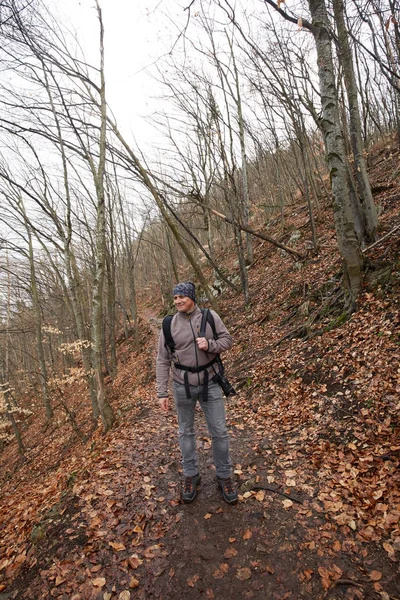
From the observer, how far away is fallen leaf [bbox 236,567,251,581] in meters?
2.51

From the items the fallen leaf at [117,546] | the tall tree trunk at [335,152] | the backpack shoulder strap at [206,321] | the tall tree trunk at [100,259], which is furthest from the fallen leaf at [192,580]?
the tall tree trunk at [100,259]

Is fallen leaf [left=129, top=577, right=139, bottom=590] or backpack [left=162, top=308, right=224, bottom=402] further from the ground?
backpack [left=162, top=308, right=224, bottom=402]

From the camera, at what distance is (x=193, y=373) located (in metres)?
3.18

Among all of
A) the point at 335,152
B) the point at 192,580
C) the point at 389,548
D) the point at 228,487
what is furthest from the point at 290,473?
the point at 335,152

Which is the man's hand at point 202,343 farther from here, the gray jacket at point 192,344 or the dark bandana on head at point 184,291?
the dark bandana on head at point 184,291

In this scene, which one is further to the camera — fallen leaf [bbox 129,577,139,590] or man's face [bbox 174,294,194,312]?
man's face [bbox 174,294,194,312]

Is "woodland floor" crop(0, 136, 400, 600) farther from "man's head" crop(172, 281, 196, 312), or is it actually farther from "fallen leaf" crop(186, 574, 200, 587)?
"man's head" crop(172, 281, 196, 312)

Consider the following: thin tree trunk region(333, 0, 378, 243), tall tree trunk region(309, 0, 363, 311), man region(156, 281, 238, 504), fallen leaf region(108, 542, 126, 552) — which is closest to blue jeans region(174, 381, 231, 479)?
man region(156, 281, 238, 504)

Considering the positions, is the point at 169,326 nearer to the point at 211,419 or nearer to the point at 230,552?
the point at 211,419

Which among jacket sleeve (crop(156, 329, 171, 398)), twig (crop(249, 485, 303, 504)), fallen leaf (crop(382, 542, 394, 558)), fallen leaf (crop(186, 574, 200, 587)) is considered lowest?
fallen leaf (crop(382, 542, 394, 558))

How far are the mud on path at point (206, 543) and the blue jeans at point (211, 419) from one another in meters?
0.52

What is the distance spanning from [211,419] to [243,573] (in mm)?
1279

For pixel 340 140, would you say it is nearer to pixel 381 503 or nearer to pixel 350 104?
pixel 350 104

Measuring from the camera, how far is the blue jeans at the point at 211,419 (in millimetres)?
3236
